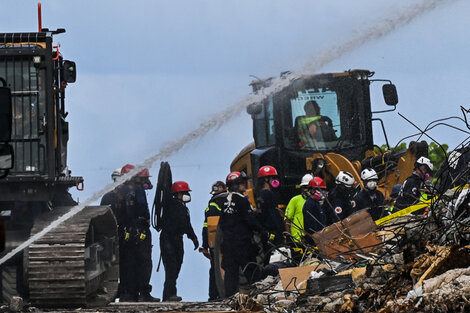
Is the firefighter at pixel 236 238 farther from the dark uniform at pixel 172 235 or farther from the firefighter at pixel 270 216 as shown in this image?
the dark uniform at pixel 172 235

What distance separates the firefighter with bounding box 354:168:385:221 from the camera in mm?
19391

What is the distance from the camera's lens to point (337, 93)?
23.0 metres

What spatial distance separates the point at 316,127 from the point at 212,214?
302cm

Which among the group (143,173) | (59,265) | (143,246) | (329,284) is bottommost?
(329,284)

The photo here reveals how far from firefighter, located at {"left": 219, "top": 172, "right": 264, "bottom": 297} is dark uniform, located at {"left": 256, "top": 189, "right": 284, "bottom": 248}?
1.27 ft

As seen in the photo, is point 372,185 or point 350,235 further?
point 372,185

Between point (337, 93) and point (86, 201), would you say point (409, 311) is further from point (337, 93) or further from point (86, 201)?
point (337, 93)

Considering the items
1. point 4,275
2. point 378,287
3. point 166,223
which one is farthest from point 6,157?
point 166,223

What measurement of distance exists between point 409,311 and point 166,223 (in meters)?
12.4

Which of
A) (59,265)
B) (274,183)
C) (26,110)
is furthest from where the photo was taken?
(274,183)

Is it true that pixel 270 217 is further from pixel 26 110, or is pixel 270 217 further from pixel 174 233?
pixel 26 110

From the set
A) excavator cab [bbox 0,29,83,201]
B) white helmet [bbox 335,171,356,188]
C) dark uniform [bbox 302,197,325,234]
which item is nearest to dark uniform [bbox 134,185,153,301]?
white helmet [bbox 335,171,356,188]

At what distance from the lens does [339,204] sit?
19672 mm

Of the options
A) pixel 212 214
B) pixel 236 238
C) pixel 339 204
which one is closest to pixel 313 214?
pixel 236 238
